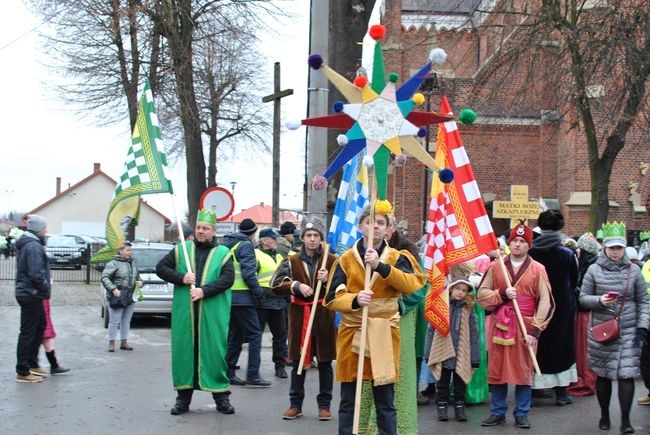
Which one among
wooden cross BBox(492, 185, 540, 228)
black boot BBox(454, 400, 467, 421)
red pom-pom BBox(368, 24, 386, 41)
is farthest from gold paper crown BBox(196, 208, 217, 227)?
wooden cross BBox(492, 185, 540, 228)

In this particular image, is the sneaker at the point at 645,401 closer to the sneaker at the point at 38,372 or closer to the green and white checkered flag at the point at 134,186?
the green and white checkered flag at the point at 134,186

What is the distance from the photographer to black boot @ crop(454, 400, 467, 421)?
8.59 m

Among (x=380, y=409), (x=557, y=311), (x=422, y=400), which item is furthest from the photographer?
(x=422, y=400)

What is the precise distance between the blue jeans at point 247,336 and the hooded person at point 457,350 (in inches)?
92.2

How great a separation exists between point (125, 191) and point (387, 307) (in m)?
3.69

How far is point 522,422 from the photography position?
8.27 meters

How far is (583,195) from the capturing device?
27172 mm

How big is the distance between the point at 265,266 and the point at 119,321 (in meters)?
3.09

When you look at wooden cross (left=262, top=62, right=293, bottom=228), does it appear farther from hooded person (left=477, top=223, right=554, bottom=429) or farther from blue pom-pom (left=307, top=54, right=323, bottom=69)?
blue pom-pom (left=307, top=54, right=323, bottom=69)

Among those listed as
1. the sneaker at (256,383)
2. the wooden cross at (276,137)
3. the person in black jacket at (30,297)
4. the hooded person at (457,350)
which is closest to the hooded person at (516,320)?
the hooded person at (457,350)

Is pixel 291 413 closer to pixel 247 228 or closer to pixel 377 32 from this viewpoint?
pixel 247 228

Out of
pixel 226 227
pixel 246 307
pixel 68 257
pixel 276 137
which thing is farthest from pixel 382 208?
pixel 68 257

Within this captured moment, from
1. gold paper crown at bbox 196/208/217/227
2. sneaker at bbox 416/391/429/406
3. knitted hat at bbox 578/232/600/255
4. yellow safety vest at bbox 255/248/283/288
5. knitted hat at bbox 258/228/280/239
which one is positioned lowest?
sneaker at bbox 416/391/429/406

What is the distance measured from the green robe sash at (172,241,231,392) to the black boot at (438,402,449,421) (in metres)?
2.10
